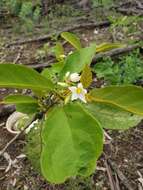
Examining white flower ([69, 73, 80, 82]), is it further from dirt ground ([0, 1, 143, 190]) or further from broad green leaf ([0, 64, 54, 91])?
dirt ground ([0, 1, 143, 190])

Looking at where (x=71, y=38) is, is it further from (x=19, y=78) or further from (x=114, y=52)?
(x=114, y=52)

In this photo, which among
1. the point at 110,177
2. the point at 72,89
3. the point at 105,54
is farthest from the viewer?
the point at 105,54

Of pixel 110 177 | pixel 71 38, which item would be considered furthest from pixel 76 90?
pixel 110 177

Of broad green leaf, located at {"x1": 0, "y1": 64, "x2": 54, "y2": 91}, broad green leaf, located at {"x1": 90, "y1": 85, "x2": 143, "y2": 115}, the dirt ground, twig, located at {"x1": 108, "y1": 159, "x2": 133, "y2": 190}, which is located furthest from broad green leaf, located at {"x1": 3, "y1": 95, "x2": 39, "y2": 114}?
twig, located at {"x1": 108, "y1": 159, "x2": 133, "y2": 190}

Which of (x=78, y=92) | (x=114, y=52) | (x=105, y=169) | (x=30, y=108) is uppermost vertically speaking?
(x=78, y=92)

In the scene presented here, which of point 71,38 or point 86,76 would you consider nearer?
point 86,76

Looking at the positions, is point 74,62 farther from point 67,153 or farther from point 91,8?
point 91,8

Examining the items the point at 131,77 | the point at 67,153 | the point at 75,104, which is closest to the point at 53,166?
the point at 67,153
